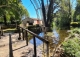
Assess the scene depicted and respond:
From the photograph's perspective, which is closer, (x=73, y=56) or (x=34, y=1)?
(x=73, y=56)

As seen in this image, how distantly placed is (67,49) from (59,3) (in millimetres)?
29125

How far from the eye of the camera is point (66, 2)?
42.2 metres

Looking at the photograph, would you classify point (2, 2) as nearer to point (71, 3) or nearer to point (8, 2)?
point (8, 2)

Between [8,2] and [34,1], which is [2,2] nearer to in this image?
[8,2]

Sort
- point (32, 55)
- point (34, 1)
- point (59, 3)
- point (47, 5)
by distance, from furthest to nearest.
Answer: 1. point (59, 3)
2. point (47, 5)
3. point (34, 1)
4. point (32, 55)

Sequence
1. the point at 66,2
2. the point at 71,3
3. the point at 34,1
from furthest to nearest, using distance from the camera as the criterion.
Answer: the point at 71,3
the point at 66,2
the point at 34,1

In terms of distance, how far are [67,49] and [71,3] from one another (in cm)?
3946

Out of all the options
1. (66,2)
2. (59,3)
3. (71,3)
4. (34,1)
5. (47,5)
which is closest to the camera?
(34,1)

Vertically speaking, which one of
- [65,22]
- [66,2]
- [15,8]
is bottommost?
[65,22]

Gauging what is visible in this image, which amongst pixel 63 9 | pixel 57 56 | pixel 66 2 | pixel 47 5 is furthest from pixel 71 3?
pixel 57 56

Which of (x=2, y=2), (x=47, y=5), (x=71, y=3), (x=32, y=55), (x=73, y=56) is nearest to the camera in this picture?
(x=32, y=55)

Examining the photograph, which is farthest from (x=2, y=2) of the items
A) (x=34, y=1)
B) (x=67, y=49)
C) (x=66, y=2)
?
(x=66, y=2)

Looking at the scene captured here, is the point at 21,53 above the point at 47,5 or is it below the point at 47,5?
below

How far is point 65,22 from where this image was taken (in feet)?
150
